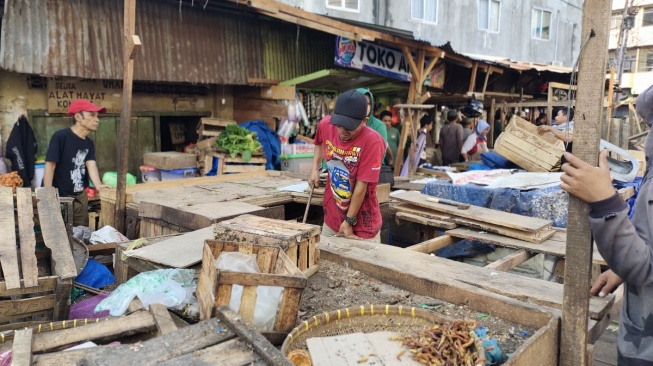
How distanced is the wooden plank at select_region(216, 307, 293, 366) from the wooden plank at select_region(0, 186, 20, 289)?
5.17ft

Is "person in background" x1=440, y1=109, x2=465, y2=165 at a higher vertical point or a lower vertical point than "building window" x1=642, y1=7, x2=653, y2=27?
lower

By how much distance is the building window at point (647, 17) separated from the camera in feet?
126

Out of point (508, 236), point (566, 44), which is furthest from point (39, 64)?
point (566, 44)

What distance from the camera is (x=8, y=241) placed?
3.44 meters

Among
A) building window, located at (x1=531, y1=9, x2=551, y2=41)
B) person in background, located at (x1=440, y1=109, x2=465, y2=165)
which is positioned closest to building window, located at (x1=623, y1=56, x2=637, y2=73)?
building window, located at (x1=531, y1=9, x2=551, y2=41)

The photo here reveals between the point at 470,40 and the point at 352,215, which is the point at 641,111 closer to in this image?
the point at 352,215

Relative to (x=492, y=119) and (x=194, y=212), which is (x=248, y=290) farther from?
(x=492, y=119)

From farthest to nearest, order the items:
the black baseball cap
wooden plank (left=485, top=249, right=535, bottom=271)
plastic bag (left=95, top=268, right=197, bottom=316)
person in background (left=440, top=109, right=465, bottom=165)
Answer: person in background (left=440, top=109, right=465, bottom=165), the black baseball cap, wooden plank (left=485, top=249, right=535, bottom=271), plastic bag (left=95, top=268, right=197, bottom=316)

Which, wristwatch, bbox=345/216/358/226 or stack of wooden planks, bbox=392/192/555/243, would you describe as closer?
wristwatch, bbox=345/216/358/226

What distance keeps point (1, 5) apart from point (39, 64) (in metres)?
0.92

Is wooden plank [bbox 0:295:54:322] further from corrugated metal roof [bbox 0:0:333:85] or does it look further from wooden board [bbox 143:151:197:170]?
wooden board [bbox 143:151:197:170]

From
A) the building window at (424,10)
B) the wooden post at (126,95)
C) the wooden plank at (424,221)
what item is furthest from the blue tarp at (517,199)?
the building window at (424,10)

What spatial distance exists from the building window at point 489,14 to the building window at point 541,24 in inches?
109

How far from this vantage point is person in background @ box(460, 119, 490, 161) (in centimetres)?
1251
